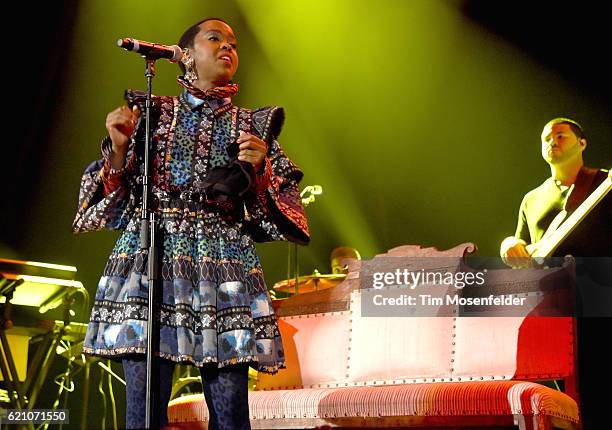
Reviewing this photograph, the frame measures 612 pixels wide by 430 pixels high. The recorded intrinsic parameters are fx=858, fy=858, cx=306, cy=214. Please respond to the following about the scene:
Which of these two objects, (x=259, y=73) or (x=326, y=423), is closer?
(x=326, y=423)

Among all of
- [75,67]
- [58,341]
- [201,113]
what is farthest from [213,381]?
[75,67]

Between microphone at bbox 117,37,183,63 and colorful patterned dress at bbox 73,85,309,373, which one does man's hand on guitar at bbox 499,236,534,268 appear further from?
microphone at bbox 117,37,183,63

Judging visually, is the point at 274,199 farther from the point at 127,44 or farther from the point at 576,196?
the point at 576,196

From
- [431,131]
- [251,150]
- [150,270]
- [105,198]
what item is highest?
[431,131]

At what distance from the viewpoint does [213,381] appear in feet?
6.91

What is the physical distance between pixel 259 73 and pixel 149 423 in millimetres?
4017

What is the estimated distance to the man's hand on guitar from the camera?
3.72 meters

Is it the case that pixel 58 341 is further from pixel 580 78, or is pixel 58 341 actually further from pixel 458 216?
pixel 580 78

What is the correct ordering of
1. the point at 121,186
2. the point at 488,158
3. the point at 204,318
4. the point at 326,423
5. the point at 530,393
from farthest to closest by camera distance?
the point at 488,158
the point at 326,423
the point at 530,393
the point at 121,186
the point at 204,318

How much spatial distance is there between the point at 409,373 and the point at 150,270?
158 cm

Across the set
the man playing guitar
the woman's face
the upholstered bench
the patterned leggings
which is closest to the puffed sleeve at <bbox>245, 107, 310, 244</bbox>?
the woman's face

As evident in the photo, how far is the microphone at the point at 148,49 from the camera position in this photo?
6.88ft

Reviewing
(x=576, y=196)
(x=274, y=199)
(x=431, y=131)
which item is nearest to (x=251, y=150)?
(x=274, y=199)

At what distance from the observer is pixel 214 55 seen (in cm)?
234
